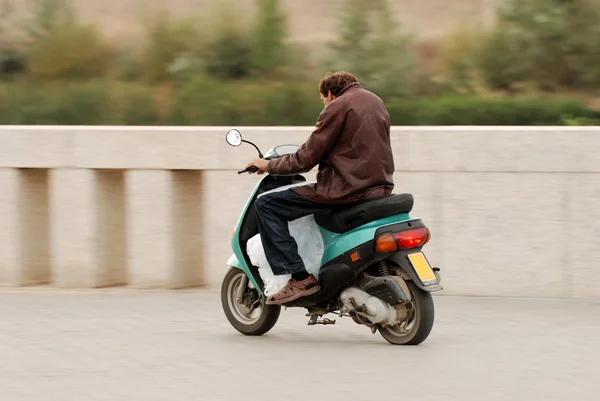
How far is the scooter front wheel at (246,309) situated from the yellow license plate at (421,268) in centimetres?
116

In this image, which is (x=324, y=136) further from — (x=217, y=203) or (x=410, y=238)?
(x=217, y=203)

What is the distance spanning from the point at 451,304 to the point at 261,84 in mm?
9790

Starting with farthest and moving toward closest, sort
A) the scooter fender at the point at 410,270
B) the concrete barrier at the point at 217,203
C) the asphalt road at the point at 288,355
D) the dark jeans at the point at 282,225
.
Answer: the concrete barrier at the point at 217,203 < the dark jeans at the point at 282,225 < the scooter fender at the point at 410,270 < the asphalt road at the point at 288,355

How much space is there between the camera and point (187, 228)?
472 inches

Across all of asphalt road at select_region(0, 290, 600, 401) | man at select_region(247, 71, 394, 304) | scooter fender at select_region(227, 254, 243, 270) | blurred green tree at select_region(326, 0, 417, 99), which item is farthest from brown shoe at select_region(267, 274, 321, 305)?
blurred green tree at select_region(326, 0, 417, 99)

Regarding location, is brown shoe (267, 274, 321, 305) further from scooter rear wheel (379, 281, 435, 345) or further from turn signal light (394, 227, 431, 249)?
turn signal light (394, 227, 431, 249)

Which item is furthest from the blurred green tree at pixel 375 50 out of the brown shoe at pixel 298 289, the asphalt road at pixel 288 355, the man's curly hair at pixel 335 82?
the brown shoe at pixel 298 289

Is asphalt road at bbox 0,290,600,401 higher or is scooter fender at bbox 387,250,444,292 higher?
scooter fender at bbox 387,250,444,292

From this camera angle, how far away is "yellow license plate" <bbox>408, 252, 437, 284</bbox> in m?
8.33

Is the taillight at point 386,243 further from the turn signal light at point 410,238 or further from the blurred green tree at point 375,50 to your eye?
the blurred green tree at point 375,50

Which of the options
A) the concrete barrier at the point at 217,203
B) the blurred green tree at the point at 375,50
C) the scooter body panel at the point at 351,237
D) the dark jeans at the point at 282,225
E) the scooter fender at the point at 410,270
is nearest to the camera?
the scooter fender at the point at 410,270

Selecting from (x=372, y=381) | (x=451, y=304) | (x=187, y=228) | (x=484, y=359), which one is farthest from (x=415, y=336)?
(x=187, y=228)

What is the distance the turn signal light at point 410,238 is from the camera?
330 inches

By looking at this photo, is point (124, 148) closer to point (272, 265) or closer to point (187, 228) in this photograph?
point (187, 228)
